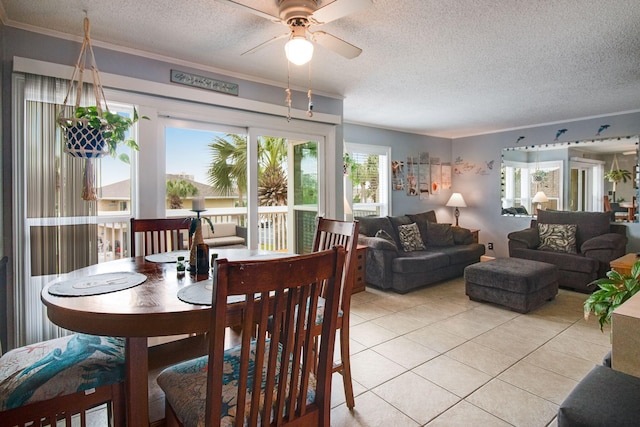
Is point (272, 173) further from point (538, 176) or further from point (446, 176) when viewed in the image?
point (538, 176)

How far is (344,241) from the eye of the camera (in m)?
2.12

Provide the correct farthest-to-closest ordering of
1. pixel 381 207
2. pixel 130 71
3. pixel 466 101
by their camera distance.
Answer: pixel 381 207 < pixel 466 101 < pixel 130 71

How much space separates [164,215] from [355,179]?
10.4 ft

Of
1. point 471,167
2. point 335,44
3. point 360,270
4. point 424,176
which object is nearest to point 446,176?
point 471,167

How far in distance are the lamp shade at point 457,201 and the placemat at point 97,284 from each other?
225 inches

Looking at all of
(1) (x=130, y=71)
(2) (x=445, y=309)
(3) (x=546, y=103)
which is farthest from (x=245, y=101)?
(3) (x=546, y=103)

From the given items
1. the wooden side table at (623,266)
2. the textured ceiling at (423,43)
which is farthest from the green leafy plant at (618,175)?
the wooden side table at (623,266)

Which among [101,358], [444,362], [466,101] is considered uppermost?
[466,101]

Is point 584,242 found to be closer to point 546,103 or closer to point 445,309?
point 546,103

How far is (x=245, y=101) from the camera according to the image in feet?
10.8

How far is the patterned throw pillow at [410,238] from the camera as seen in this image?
4.84 meters

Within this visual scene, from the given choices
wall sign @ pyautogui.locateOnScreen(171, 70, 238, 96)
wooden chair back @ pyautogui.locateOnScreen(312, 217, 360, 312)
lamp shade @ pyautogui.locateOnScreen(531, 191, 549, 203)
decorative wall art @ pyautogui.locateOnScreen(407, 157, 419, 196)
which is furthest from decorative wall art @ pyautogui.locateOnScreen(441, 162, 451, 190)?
wooden chair back @ pyautogui.locateOnScreen(312, 217, 360, 312)

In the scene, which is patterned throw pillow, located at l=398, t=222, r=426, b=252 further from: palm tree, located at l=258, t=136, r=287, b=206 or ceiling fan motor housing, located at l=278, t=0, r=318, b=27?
ceiling fan motor housing, located at l=278, t=0, r=318, b=27

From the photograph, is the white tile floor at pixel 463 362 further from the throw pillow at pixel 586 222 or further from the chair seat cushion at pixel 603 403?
the throw pillow at pixel 586 222
